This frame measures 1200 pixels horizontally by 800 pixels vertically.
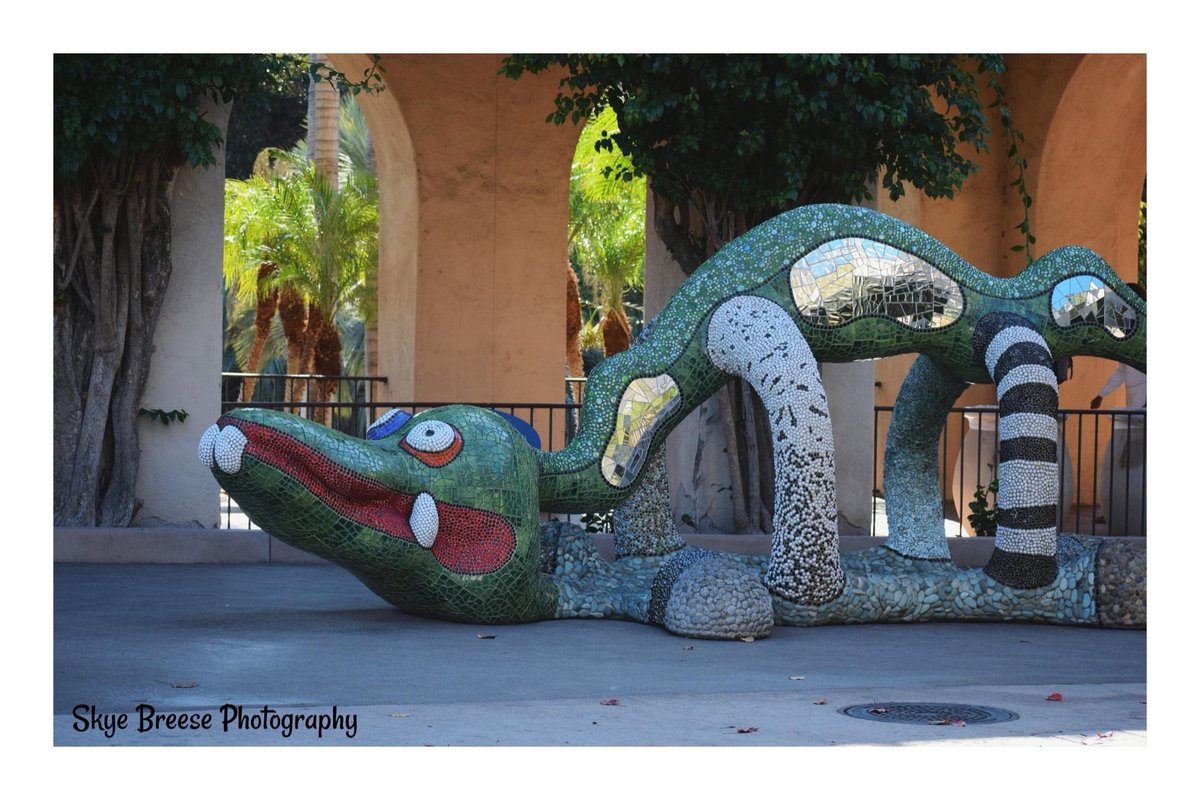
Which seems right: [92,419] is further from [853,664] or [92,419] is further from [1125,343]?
[1125,343]

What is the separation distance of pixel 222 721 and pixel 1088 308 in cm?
564

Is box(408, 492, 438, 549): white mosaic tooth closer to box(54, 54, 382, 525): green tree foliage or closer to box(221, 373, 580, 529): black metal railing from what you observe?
box(54, 54, 382, 525): green tree foliage

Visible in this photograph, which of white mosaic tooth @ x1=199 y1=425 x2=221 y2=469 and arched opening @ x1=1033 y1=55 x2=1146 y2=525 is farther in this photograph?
arched opening @ x1=1033 y1=55 x2=1146 y2=525

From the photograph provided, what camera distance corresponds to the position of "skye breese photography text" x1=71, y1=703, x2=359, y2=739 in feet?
17.6

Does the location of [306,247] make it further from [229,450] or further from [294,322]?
[229,450]

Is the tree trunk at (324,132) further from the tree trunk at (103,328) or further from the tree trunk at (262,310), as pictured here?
the tree trunk at (103,328)

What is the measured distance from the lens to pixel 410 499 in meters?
7.92

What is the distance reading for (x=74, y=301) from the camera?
11234 millimetres

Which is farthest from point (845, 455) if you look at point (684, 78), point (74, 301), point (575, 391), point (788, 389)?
point (575, 391)

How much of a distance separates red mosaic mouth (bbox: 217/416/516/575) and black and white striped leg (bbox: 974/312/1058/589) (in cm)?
274

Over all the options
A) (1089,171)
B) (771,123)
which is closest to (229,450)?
(771,123)

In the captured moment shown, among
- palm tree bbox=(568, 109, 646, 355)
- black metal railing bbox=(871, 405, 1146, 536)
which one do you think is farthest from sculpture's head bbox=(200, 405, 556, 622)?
palm tree bbox=(568, 109, 646, 355)

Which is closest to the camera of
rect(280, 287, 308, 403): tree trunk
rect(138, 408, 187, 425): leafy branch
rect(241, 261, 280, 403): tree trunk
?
rect(138, 408, 187, 425): leafy branch

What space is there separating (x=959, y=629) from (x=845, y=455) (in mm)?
3942
